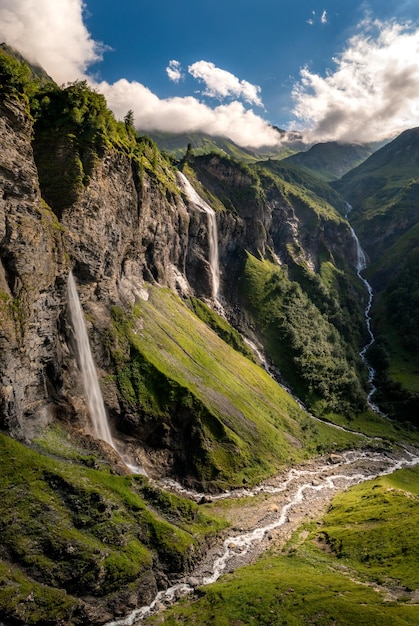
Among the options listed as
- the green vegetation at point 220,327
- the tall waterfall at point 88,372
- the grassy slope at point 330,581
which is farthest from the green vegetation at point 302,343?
the tall waterfall at point 88,372

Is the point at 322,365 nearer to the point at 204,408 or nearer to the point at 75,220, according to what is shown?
the point at 204,408

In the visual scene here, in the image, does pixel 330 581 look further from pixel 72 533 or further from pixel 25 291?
pixel 25 291

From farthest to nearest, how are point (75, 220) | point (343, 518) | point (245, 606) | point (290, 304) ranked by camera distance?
point (290, 304), point (75, 220), point (343, 518), point (245, 606)

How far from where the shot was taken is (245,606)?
106 feet

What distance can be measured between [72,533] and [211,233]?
120 m

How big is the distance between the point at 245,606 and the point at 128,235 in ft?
239

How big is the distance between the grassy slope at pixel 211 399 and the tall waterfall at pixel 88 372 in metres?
6.16

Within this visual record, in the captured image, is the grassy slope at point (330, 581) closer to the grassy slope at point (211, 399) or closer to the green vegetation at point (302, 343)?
the grassy slope at point (211, 399)

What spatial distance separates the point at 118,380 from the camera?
216 feet

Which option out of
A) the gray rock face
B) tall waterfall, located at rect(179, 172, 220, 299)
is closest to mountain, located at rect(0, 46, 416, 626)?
the gray rock face

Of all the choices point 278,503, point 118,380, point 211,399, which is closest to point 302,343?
point 211,399

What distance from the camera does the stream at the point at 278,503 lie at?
1511 inches

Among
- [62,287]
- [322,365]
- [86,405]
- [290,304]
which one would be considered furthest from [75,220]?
[290,304]

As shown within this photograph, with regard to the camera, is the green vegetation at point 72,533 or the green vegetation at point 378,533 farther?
the green vegetation at point 378,533
